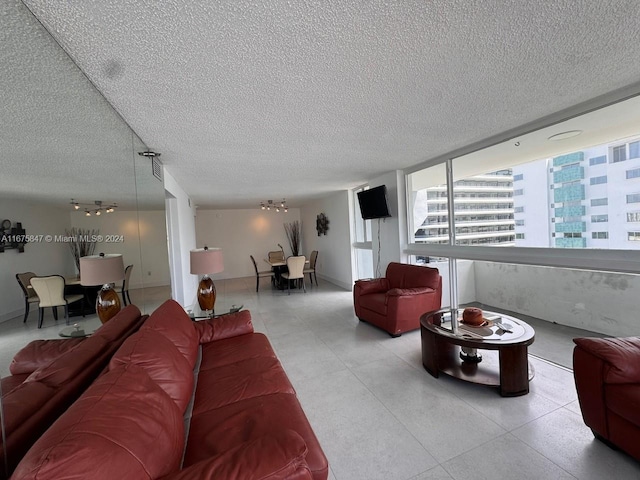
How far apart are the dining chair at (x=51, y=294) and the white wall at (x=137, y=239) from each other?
0.31 meters

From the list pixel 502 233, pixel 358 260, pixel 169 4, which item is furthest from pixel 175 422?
pixel 358 260

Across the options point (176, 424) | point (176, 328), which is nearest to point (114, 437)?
point (176, 424)

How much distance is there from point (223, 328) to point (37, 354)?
52.9 inches

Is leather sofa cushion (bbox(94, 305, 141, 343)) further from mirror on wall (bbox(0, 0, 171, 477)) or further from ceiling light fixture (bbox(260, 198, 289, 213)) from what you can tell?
ceiling light fixture (bbox(260, 198, 289, 213))

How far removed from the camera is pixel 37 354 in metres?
1.29

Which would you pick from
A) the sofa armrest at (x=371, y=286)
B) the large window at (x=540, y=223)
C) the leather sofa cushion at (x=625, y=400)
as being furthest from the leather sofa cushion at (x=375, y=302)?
the leather sofa cushion at (x=625, y=400)

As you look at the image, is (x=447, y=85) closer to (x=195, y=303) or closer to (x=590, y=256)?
(x=590, y=256)

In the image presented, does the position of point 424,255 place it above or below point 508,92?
below

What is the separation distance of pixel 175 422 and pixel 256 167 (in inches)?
131

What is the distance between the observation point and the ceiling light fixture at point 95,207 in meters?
1.56

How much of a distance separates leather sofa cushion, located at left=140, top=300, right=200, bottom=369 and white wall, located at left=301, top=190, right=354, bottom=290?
4697 millimetres

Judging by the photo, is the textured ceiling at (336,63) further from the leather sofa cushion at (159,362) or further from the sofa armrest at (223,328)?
the sofa armrest at (223,328)

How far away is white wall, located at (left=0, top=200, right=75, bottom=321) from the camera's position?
1.10 metres

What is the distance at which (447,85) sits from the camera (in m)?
1.94
